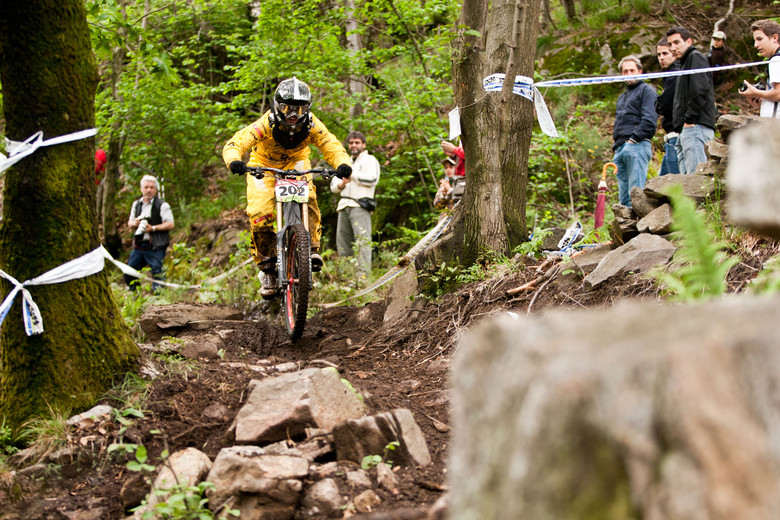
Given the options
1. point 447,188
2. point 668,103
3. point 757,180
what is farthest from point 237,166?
point 757,180

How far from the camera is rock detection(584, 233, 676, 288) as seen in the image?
4.57 meters

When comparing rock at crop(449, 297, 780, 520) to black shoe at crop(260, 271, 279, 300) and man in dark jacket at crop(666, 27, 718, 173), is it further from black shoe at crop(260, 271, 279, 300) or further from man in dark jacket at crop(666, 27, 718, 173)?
black shoe at crop(260, 271, 279, 300)

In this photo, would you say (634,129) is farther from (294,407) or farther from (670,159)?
(294,407)

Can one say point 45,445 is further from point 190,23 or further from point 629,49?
point 190,23

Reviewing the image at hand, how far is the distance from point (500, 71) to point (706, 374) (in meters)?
5.63

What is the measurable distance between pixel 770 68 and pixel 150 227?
312 inches

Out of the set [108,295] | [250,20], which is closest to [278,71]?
[250,20]

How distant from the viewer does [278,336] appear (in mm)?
6777

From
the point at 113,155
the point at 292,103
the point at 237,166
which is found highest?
the point at 292,103

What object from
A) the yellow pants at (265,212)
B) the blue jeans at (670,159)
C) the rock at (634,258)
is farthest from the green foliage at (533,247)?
the yellow pants at (265,212)

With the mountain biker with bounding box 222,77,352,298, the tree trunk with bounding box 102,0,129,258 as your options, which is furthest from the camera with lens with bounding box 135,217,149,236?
the tree trunk with bounding box 102,0,129,258

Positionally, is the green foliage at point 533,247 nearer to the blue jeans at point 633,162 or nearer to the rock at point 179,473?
the blue jeans at point 633,162

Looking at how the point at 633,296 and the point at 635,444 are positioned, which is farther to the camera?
the point at 633,296

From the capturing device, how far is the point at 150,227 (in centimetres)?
968
